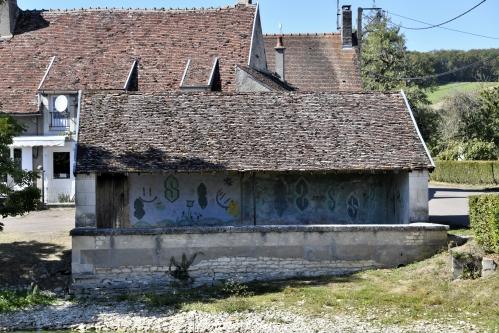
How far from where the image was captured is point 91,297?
19.4m

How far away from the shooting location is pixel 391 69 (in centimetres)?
4594

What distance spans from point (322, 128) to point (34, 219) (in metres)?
11.9

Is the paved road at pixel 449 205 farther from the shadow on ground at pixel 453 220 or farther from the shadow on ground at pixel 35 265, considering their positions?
the shadow on ground at pixel 35 265

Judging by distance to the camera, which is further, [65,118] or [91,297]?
[65,118]

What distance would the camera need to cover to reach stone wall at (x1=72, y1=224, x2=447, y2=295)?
65.8ft

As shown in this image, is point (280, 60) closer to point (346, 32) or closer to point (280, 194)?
point (346, 32)

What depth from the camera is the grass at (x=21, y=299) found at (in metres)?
18.4

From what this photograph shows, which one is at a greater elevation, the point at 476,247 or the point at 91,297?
the point at 476,247

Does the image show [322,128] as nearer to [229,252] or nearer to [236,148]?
[236,148]

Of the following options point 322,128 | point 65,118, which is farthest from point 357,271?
point 65,118

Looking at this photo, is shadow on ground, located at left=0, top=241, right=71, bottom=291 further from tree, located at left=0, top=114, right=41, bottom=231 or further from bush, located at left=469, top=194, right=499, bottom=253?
bush, located at left=469, top=194, right=499, bottom=253

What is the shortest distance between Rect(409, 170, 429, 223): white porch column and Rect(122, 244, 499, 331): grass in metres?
1.42

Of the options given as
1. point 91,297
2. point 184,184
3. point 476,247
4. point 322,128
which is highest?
point 322,128

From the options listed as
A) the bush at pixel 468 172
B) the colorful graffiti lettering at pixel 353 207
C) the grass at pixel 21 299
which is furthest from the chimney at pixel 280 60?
the grass at pixel 21 299
